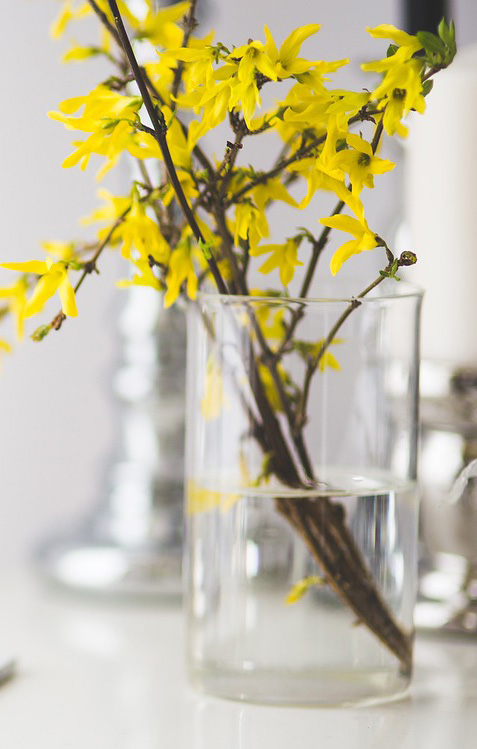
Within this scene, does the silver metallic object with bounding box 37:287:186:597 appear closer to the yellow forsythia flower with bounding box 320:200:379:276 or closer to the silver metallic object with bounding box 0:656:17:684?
the silver metallic object with bounding box 0:656:17:684

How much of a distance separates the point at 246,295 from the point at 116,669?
266 millimetres

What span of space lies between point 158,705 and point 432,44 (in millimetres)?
385

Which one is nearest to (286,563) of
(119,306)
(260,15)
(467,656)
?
(467,656)

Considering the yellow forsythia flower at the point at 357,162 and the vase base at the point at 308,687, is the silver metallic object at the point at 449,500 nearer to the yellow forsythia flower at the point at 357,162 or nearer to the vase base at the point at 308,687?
the vase base at the point at 308,687

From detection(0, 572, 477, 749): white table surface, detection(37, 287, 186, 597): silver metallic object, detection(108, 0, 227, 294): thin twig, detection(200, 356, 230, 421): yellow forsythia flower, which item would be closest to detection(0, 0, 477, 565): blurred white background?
detection(37, 287, 186, 597): silver metallic object

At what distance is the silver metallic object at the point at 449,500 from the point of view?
71cm

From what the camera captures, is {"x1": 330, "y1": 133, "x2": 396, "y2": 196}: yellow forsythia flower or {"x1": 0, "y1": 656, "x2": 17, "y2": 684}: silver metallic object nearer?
{"x1": 330, "y1": 133, "x2": 396, "y2": 196}: yellow forsythia flower

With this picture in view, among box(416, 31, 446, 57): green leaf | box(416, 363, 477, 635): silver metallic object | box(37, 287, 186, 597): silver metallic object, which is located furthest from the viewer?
box(37, 287, 186, 597): silver metallic object


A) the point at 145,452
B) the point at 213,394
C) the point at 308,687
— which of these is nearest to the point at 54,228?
the point at 145,452

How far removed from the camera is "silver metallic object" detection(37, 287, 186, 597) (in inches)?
33.5

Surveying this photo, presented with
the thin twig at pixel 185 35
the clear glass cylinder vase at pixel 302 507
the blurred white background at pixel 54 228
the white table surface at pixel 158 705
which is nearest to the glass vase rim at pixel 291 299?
the clear glass cylinder vase at pixel 302 507

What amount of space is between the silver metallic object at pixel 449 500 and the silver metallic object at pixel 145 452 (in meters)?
0.22

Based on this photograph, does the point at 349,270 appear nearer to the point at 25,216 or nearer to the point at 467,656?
the point at 25,216

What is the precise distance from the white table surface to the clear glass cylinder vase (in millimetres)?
17
